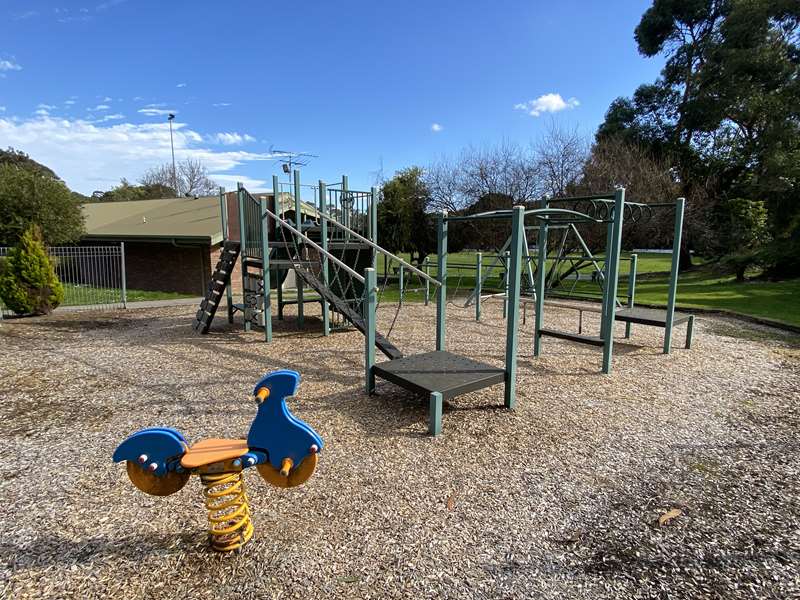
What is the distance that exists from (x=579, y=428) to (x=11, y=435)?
4.98 m

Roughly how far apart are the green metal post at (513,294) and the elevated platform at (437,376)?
119 mm

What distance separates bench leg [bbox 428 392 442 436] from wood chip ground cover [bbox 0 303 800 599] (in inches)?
4.3

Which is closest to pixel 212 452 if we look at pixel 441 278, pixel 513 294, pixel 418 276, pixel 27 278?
pixel 513 294

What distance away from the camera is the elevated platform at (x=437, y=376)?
12.8 ft

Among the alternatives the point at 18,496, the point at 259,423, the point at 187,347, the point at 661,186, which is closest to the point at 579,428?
the point at 259,423

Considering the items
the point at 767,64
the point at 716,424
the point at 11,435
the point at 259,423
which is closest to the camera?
the point at 259,423

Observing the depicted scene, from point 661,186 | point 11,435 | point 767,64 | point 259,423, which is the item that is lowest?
point 11,435

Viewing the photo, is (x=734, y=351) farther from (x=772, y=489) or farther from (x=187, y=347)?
(x=187, y=347)

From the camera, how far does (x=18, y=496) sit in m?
2.94

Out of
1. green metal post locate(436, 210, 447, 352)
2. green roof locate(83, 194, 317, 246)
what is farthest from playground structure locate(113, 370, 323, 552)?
green roof locate(83, 194, 317, 246)

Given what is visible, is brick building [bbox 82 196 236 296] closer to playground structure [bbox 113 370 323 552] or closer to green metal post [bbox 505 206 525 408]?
green metal post [bbox 505 206 525 408]

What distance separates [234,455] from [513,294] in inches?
116

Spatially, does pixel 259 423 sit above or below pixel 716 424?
above

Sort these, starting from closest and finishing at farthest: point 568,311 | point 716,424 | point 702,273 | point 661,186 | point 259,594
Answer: point 259,594, point 716,424, point 568,311, point 661,186, point 702,273
